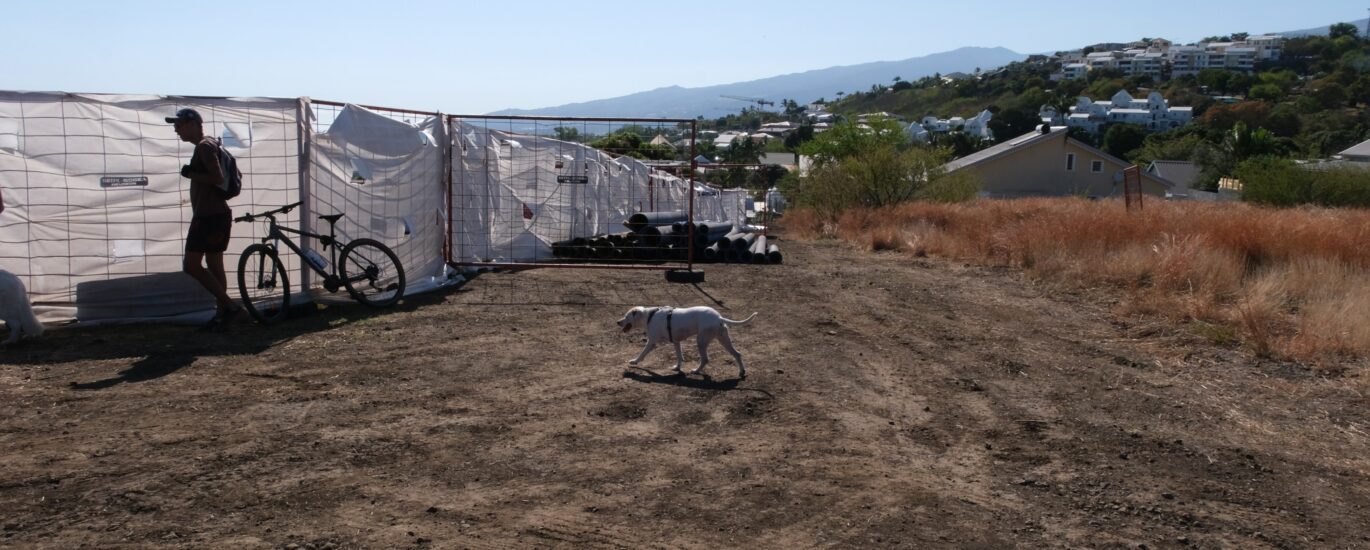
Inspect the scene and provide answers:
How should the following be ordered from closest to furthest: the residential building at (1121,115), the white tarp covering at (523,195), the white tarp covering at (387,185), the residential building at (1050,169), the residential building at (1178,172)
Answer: the white tarp covering at (387,185) < the white tarp covering at (523,195) < the residential building at (1050,169) < the residential building at (1178,172) < the residential building at (1121,115)

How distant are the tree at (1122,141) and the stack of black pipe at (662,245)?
289 feet

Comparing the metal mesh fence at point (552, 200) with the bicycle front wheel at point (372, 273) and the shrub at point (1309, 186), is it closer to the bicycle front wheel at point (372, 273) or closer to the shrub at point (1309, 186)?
the bicycle front wheel at point (372, 273)

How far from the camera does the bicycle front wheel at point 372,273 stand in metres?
9.55

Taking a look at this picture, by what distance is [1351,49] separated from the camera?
7426 inches

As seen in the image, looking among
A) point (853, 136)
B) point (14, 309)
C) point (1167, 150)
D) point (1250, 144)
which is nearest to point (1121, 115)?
point (1167, 150)

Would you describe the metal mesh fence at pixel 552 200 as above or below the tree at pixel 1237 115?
below

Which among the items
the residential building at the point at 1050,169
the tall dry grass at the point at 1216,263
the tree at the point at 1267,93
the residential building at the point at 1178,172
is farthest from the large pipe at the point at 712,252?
the tree at the point at 1267,93

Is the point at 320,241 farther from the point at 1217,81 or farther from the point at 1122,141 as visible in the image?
the point at 1217,81

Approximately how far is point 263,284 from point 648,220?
7.08 m

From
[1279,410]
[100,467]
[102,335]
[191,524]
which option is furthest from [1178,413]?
[102,335]

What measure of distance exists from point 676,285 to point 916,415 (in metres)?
5.51

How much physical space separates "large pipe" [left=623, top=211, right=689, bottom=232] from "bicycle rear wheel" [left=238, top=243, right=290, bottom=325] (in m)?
6.29

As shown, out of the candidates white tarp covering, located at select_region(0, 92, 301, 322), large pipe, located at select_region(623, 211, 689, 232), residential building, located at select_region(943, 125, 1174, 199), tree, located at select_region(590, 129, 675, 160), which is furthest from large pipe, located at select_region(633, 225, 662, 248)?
residential building, located at select_region(943, 125, 1174, 199)

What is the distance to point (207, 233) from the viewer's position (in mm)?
8188
